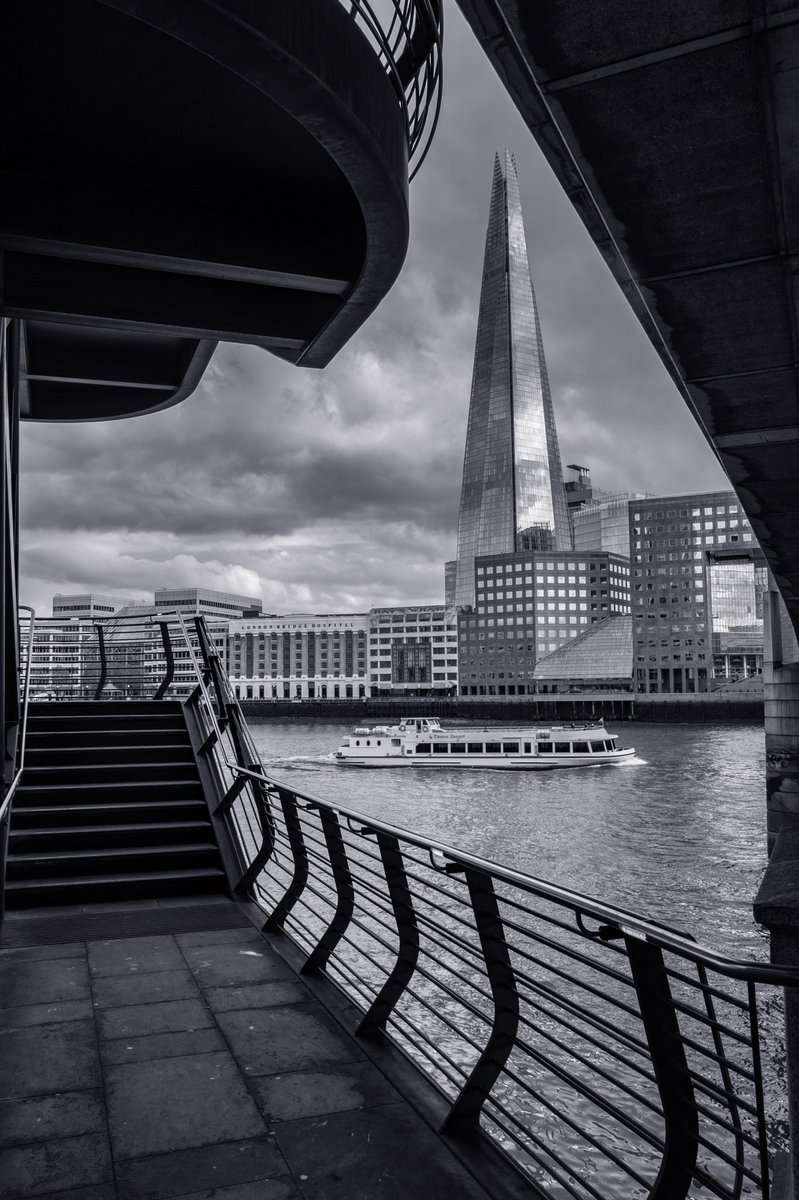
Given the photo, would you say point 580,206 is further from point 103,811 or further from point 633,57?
point 103,811

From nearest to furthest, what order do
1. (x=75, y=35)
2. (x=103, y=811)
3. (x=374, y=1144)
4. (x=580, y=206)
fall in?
(x=374, y=1144) → (x=75, y=35) → (x=580, y=206) → (x=103, y=811)

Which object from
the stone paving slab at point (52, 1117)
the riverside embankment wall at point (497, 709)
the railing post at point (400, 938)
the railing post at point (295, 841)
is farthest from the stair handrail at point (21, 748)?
the riverside embankment wall at point (497, 709)

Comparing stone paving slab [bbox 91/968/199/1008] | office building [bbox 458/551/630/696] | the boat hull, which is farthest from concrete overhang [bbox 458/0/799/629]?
office building [bbox 458/551/630/696]

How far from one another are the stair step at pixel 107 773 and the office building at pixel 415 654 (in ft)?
505

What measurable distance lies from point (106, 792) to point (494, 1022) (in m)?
5.79

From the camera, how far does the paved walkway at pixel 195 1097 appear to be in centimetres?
292

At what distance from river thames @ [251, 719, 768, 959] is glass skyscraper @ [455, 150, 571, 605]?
111382 millimetres

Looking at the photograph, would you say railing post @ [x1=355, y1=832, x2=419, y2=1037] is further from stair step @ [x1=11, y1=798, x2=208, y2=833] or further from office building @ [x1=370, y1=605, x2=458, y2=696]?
office building @ [x1=370, y1=605, x2=458, y2=696]

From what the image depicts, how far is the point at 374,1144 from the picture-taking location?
314cm

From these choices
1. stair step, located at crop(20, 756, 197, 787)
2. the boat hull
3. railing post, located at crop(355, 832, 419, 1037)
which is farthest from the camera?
the boat hull

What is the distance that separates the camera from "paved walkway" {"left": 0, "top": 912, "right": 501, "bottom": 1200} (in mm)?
2916

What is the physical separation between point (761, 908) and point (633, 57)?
3.28 metres

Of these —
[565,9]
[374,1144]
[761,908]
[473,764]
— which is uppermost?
[565,9]

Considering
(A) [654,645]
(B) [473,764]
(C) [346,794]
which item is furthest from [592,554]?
(C) [346,794]
